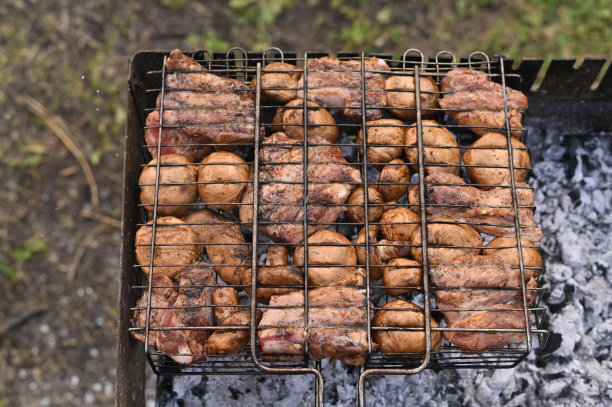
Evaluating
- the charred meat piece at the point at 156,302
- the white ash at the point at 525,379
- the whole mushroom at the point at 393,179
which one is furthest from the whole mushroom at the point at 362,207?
the charred meat piece at the point at 156,302

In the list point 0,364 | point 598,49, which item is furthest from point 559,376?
point 0,364

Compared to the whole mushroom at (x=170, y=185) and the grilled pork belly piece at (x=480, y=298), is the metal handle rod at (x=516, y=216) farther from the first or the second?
the whole mushroom at (x=170, y=185)

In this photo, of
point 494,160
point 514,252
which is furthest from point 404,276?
point 494,160

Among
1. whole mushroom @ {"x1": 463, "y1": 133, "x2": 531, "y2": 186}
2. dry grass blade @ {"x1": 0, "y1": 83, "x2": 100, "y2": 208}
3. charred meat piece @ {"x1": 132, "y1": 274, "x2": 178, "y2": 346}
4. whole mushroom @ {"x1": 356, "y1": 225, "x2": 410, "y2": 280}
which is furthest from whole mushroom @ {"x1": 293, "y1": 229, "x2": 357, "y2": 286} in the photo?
dry grass blade @ {"x1": 0, "y1": 83, "x2": 100, "y2": 208}

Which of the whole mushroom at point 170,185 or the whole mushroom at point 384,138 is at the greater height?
the whole mushroom at point 384,138

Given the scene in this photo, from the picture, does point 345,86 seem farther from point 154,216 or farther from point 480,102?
point 154,216

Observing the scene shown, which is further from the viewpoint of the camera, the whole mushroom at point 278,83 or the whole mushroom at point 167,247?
the whole mushroom at point 278,83
